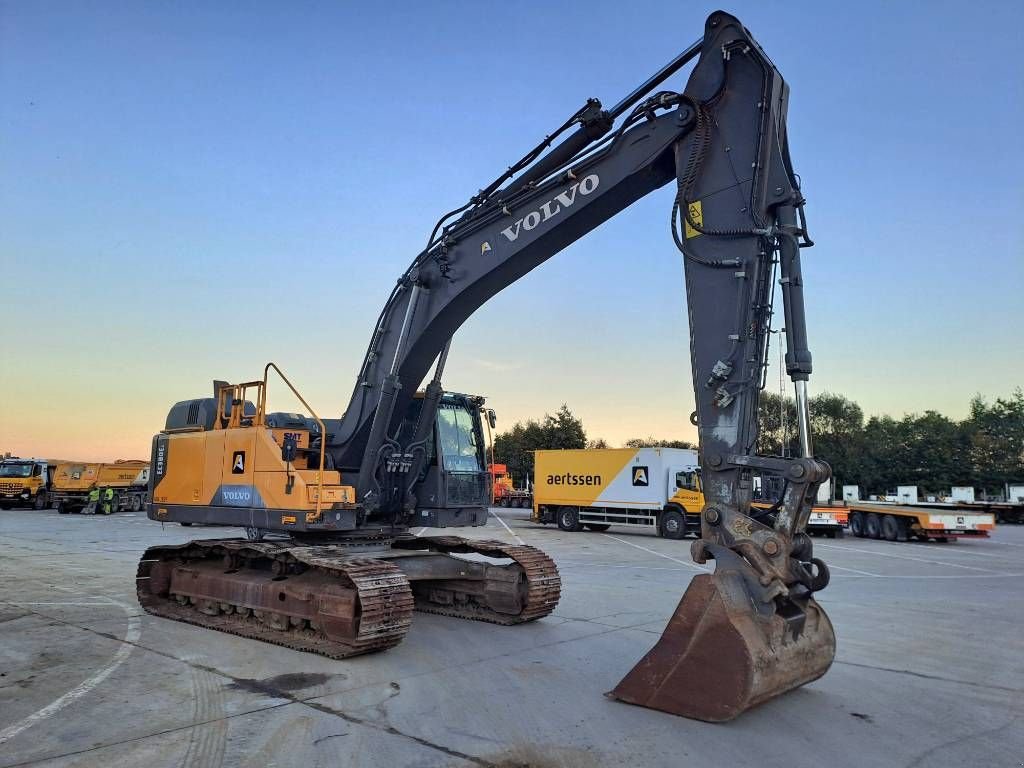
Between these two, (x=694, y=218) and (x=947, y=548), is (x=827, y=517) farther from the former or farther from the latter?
(x=694, y=218)

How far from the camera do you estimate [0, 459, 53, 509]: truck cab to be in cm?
3728

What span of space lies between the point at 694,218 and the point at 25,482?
134 feet

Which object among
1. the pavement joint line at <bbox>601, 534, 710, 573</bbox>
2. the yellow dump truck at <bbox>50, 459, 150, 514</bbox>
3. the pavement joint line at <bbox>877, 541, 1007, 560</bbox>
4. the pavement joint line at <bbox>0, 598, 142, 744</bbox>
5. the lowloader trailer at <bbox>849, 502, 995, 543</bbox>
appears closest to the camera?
the pavement joint line at <bbox>0, 598, 142, 744</bbox>

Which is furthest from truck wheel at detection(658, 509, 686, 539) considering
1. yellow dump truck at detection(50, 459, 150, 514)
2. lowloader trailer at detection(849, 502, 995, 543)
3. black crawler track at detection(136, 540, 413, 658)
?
yellow dump truck at detection(50, 459, 150, 514)

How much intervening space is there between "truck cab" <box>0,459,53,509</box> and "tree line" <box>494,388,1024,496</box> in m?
29.8

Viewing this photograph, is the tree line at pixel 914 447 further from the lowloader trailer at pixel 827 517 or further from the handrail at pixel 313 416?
the handrail at pixel 313 416

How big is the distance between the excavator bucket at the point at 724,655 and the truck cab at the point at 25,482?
40683 mm

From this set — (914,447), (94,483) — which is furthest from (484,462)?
(914,447)

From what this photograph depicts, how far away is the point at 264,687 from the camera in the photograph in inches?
248

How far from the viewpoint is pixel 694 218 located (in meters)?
6.61

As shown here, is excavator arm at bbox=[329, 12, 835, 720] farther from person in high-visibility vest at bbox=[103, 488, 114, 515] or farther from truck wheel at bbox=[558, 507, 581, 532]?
person in high-visibility vest at bbox=[103, 488, 114, 515]

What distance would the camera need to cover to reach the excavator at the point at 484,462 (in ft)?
18.2

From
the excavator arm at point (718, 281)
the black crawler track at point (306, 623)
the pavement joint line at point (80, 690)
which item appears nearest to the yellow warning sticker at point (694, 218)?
the excavator arm at point (718, 281)

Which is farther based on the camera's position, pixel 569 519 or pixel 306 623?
pixel 569 519
